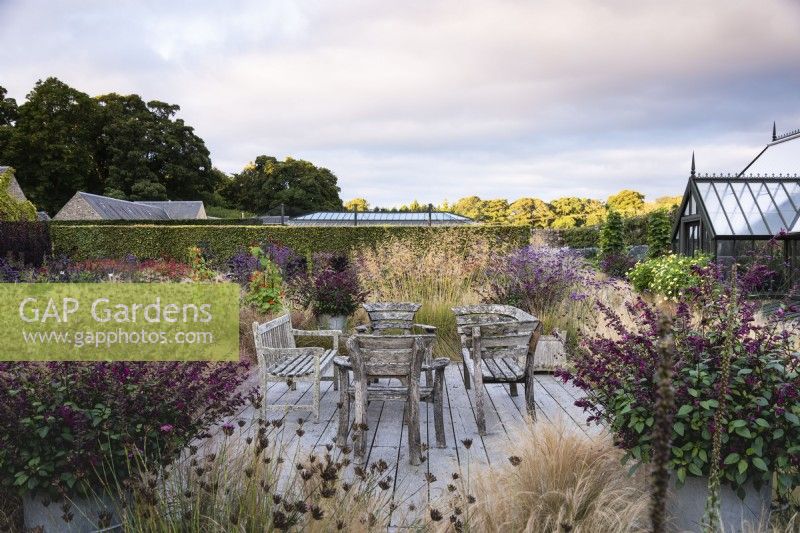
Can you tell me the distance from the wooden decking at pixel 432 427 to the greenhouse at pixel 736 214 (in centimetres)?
952

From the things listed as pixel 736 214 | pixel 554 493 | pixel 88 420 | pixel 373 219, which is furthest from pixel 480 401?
pixel 373 219

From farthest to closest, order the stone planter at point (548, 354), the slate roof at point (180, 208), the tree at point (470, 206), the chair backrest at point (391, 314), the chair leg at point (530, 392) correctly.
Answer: the tree at point (470, 206) < the slate roof at point (180, 208) < the stone planter at point (548, 354) < the chair backrest at point (391, 314) < the chair leg at point (530, 392)

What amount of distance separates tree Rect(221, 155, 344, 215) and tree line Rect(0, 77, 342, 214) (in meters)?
0.09

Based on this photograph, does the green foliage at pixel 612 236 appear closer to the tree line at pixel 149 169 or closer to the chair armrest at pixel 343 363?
the tree line at pixel 149 169

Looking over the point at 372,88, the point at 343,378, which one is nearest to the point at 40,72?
the point at 372,88

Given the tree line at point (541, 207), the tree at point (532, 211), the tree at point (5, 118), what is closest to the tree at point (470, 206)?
the tree line at point (541, 207)

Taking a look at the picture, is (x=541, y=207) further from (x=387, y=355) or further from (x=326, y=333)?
(x=387, y=355)

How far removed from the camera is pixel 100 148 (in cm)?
4284

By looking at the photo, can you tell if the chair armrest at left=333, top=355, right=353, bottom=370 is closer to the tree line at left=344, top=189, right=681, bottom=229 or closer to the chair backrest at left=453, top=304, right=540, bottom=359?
the chair backrest at left=453, top=304, right=540, bottom=359

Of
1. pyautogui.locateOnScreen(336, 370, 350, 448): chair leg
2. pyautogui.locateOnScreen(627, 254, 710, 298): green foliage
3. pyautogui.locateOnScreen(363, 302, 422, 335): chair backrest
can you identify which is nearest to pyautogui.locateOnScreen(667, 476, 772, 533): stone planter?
pyautogui.locateOnScreen(336, 370, 350, 448): chair leg

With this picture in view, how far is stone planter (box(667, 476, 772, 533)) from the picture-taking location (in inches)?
98.4

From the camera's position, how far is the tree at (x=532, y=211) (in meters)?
47.3

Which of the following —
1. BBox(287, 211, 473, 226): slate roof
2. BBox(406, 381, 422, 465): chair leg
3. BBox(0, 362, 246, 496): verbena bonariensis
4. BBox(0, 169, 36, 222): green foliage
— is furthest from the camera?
BBox(287, 211, 473, 226): slate roof

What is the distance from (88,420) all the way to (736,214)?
48.5ft
